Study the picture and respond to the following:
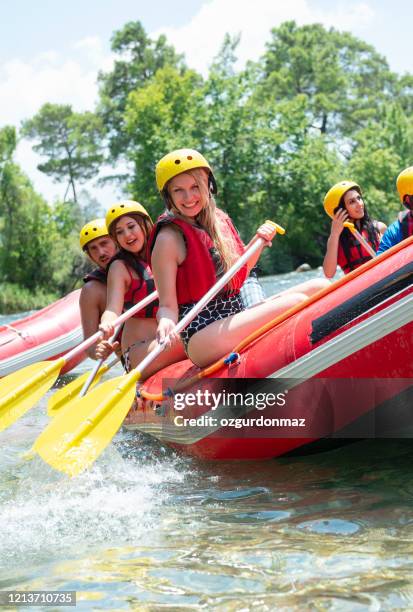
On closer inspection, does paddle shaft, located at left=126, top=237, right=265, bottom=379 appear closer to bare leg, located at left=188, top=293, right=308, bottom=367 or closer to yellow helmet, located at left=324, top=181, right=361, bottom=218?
bare leg, located at left=188, top=293, right=308, bottom=367

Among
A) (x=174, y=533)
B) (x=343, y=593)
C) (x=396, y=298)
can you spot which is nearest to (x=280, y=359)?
(x=396, y=298)

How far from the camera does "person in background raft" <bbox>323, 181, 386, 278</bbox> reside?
18.1 ft

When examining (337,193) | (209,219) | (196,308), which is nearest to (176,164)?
(209,219)

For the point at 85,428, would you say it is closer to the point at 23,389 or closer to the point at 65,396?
the point at 23,389

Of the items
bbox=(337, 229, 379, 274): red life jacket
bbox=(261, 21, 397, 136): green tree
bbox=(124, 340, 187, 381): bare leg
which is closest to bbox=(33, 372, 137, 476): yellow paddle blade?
bbox=(124, 340, 187, 381): bare leg

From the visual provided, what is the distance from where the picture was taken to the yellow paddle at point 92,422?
343cm

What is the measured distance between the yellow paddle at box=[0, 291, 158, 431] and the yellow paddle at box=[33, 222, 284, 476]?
351 mm

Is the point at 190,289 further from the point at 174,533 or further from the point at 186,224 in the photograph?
the point at 174,533

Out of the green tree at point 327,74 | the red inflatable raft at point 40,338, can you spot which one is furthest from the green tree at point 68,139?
the red inflatable raft at point 40,338

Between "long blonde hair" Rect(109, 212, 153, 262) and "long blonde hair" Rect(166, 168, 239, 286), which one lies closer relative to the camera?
"long blonde hair" Rect(166, 168, 239, 286)

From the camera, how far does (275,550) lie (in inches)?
110

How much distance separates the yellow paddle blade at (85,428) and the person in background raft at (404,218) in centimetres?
202

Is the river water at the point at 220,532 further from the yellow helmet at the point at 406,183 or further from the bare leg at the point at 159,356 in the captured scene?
the yellow helmet at the point at 406,183

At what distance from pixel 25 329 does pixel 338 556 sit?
6040 mm
